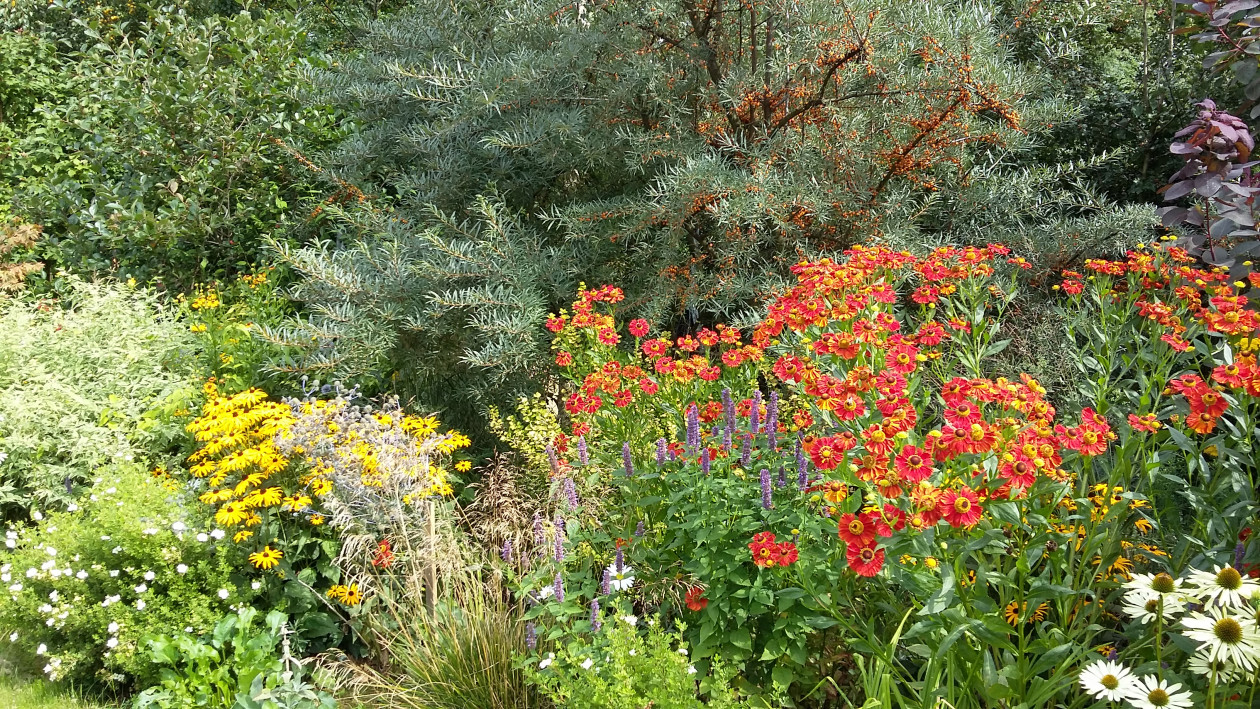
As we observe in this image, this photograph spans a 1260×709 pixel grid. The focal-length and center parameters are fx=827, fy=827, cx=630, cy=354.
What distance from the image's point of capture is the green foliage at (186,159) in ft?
18.6

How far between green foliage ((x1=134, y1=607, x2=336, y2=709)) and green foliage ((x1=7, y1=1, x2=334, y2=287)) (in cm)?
357

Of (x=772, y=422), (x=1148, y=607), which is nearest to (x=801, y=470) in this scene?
(x=772, y=422)

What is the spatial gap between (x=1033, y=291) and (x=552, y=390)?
7.95 ft

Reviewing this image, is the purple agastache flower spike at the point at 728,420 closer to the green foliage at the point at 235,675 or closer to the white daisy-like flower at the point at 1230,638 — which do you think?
the white daisy-like flower at the point at 1230,638

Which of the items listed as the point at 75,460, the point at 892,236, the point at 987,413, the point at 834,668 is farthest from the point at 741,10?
the point at 75,460

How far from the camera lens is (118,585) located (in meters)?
3.00

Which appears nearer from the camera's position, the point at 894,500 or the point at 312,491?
the point at 894,500

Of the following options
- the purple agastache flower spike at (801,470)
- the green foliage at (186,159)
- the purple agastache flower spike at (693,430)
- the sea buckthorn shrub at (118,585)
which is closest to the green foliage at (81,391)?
the sea buckthorn shrub at (118,585)

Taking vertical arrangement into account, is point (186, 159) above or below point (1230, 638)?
above

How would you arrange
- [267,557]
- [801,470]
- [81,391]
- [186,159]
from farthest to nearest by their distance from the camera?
[186,159] < [81,391] < [267,557] < [801,470]

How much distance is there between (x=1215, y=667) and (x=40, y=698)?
354cm

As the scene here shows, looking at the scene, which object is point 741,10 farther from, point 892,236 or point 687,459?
point 687,459

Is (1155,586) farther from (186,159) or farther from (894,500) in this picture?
(186,159)

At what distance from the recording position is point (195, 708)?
2506 millimetres
